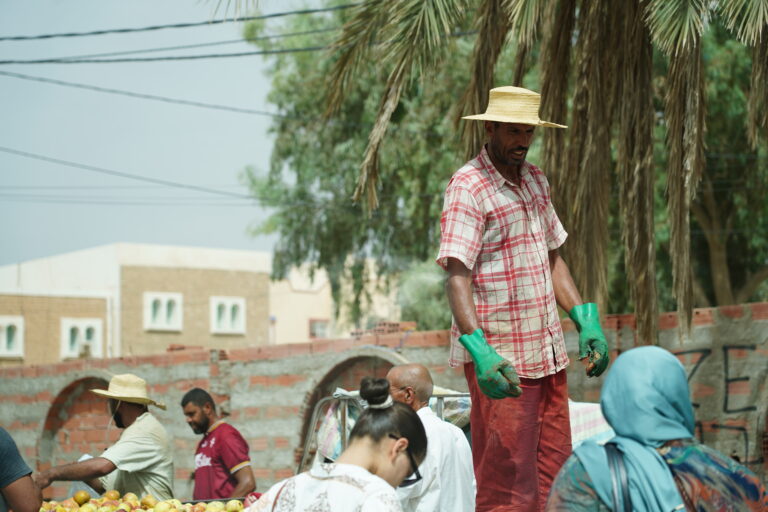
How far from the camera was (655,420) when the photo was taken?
2977 mm

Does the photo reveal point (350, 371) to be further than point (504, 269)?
Yes

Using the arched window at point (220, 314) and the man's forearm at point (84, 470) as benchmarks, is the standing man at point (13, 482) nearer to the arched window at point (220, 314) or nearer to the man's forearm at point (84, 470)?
the man's forearm at point (84, 470)

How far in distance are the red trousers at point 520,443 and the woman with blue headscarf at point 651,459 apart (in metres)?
1.38

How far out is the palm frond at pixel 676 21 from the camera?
659 centimetres

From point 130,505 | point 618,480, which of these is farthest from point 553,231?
point 130,505

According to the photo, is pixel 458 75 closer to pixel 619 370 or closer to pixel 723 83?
pixel 723 83

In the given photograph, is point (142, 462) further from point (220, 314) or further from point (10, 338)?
point (220, 314)

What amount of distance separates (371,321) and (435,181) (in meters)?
10.2

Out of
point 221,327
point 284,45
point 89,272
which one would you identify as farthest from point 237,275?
point 284,45

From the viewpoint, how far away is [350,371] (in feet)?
44.5

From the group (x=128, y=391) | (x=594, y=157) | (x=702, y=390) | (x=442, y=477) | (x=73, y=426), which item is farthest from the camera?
(x=73, y=426)

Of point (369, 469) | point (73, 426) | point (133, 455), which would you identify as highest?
point (369, 469)

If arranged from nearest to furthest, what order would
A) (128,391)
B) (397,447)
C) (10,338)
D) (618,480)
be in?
(618,480) → (397,447) → (128,391) → (10,338)

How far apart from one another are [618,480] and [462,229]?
1.80m
